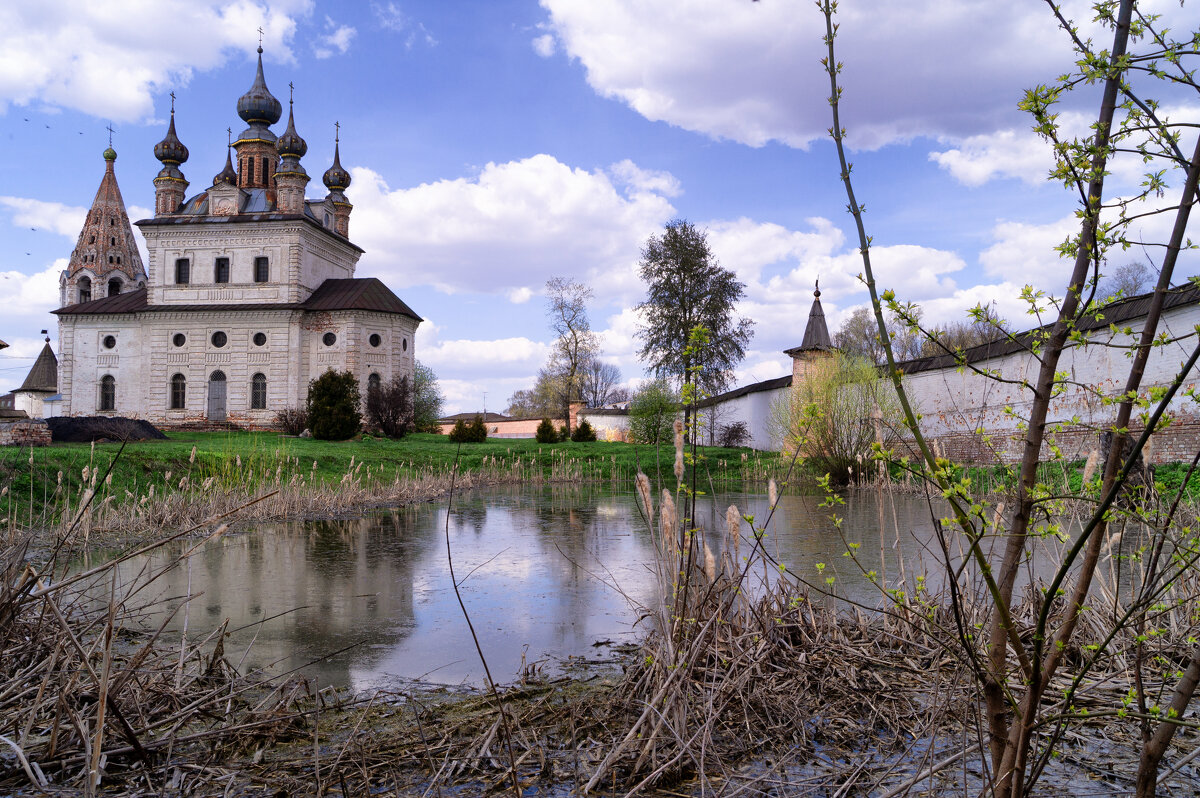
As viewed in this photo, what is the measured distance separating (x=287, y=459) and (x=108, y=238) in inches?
1679

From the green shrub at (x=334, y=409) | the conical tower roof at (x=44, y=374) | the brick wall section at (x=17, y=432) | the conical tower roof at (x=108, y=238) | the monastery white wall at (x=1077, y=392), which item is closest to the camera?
the monastery white wall at (x=1077, y=392)

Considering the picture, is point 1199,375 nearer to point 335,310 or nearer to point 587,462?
point 587,462

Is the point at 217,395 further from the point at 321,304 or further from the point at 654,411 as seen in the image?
the point at 654,411

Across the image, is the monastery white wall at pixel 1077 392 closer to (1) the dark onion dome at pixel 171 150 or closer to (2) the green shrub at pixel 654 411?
(2) the green shrub at pixel 654 411

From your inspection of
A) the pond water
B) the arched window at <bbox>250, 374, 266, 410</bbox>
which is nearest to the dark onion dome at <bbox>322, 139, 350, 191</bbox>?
the arched window at <bbox>250, 374, 266, 410</bbox>

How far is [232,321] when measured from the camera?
3656 cm

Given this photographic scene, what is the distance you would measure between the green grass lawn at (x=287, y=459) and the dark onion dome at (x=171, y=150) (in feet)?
63.7

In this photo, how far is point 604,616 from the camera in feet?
17.2

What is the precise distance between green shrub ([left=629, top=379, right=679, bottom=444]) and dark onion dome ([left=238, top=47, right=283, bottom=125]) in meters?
22.2

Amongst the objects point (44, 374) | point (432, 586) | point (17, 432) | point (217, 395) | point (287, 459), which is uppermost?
point (44, 374)

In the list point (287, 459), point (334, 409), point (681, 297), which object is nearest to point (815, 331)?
point (681, 297)

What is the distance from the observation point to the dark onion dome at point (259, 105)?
39031 millimetres

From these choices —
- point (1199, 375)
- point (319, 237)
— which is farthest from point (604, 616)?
point (319, 237)

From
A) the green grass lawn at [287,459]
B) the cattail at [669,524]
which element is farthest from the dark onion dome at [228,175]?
the cattail at [669,524]
